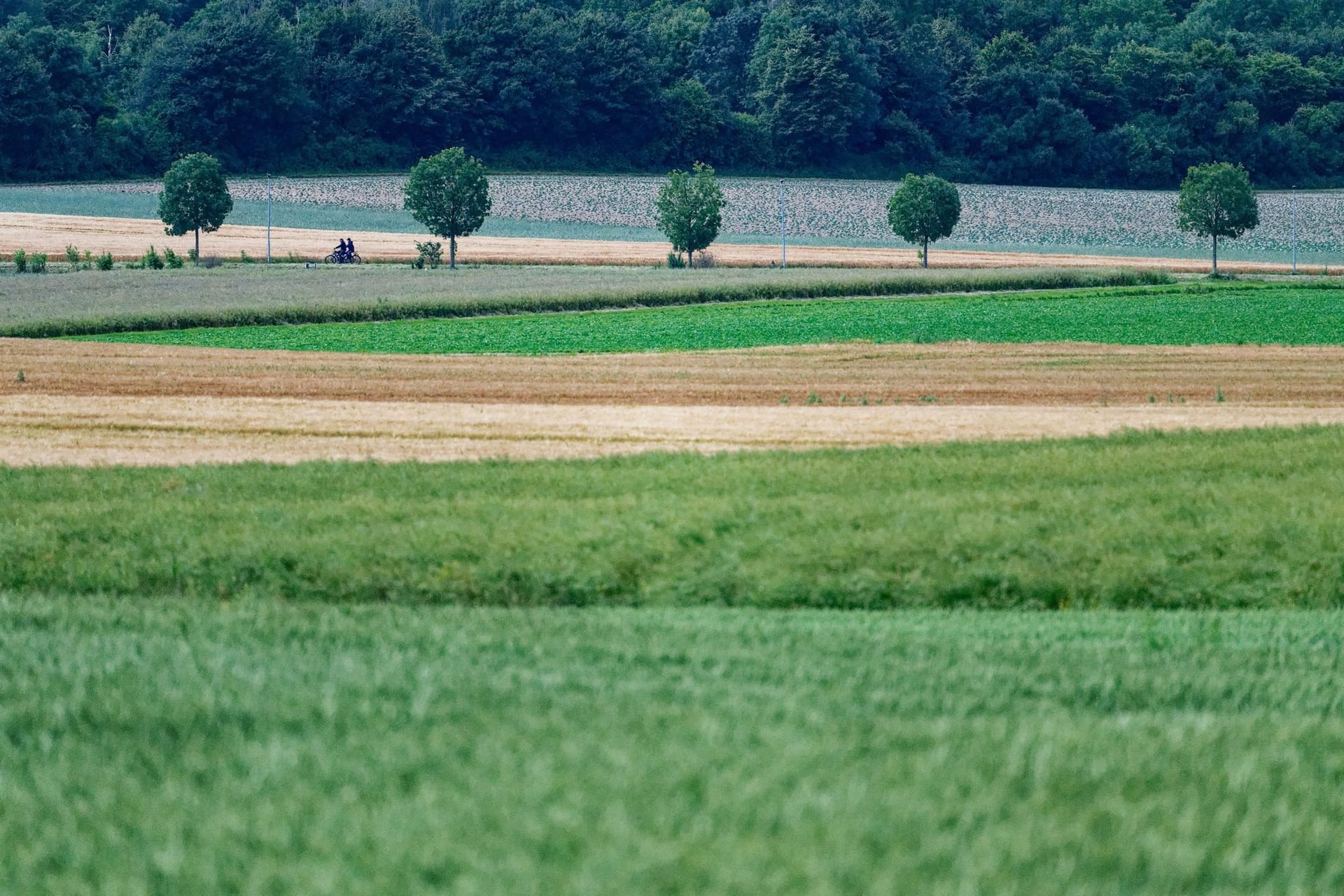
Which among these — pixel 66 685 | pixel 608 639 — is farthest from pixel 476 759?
pixel 608 639

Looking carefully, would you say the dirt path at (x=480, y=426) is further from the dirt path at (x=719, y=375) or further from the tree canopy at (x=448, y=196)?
the tree canopy at (x=448, y=196)

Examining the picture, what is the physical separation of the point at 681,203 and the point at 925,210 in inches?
506

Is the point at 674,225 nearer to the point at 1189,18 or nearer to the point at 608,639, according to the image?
the point at 608,639

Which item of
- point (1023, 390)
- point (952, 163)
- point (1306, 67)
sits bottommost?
point (1023, 390)

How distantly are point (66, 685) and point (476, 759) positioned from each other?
2.48 metres

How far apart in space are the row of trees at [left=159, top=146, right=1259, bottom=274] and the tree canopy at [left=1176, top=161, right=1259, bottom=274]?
36mm

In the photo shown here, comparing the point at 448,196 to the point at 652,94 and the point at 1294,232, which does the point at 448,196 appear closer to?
the point at 652,94

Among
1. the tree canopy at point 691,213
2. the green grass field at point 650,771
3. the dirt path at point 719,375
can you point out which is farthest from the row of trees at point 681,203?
the green grass field at point 650,771

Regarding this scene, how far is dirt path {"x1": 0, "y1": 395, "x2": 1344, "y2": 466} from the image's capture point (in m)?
18.0

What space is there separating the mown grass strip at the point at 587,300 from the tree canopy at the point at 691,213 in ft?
37.4

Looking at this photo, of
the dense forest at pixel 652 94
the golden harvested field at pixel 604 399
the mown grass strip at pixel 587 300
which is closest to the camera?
the golden harvested field at pixel 604 399

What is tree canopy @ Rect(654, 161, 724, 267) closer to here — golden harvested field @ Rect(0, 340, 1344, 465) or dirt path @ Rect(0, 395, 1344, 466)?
golden harvested field @ Rect(0, 340, 1344, 465)

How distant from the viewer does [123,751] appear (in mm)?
5238

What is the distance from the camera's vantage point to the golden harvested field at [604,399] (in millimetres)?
18875
